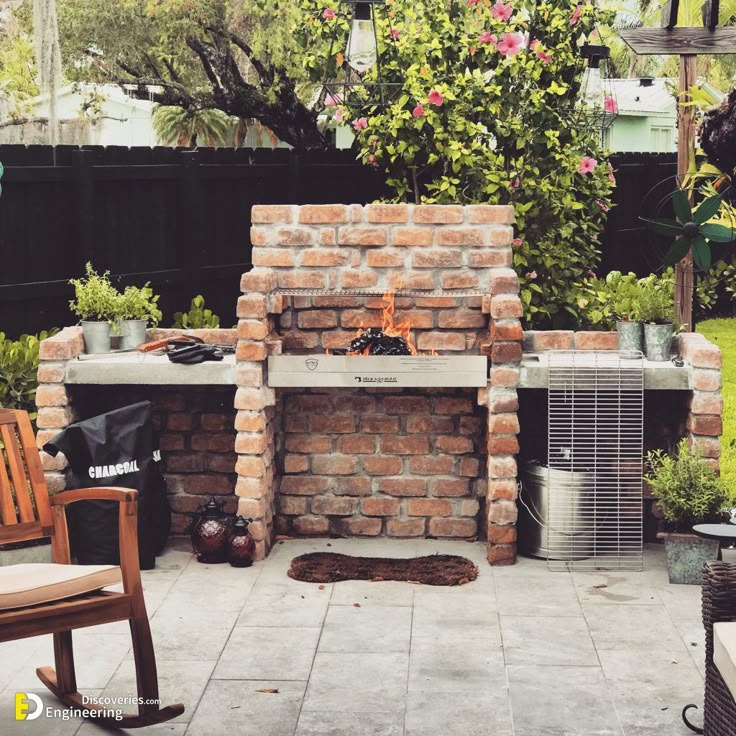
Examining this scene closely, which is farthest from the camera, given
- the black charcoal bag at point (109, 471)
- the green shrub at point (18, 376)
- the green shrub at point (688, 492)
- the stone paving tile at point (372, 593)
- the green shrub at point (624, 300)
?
the green shrub at point (18, 376)

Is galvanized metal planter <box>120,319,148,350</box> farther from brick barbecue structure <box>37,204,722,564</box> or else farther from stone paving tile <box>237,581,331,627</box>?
stone paving tile <box>237,581,331,627</box>

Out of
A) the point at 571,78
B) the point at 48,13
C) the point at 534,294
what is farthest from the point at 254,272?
the point at 48,13

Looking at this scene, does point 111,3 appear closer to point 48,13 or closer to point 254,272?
point 48,13

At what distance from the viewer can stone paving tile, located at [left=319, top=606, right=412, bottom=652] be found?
16.0ft

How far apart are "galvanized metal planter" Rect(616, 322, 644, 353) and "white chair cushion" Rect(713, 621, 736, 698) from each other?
106 inches

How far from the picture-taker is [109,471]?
5.67 metres

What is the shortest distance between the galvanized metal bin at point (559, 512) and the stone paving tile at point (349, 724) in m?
1.83

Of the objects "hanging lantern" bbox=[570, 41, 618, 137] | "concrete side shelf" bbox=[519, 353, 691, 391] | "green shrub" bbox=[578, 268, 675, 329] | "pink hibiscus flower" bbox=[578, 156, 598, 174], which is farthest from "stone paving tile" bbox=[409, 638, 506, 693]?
"hanging lantern" bbox=[570, 41, 618, 137]

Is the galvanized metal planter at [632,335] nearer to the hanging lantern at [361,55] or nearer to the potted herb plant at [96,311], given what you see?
the hanging lantern at [361,55]

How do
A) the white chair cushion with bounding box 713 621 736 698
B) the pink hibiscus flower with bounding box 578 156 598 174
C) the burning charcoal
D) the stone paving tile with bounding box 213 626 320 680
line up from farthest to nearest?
the pink hibiscus flower with bounding box 578 156 598 174 < the burning charcoal < the stone paving tile with bounding box 213 626 320 680 < the white chair cushion with bounding box 713 621 736 698

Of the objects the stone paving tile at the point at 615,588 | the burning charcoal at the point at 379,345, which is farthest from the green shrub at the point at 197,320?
the stone paving tile at the point at 615,588

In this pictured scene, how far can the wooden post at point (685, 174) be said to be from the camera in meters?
6.61

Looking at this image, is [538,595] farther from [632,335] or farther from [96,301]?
[96,301]

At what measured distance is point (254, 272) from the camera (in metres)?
5.93
